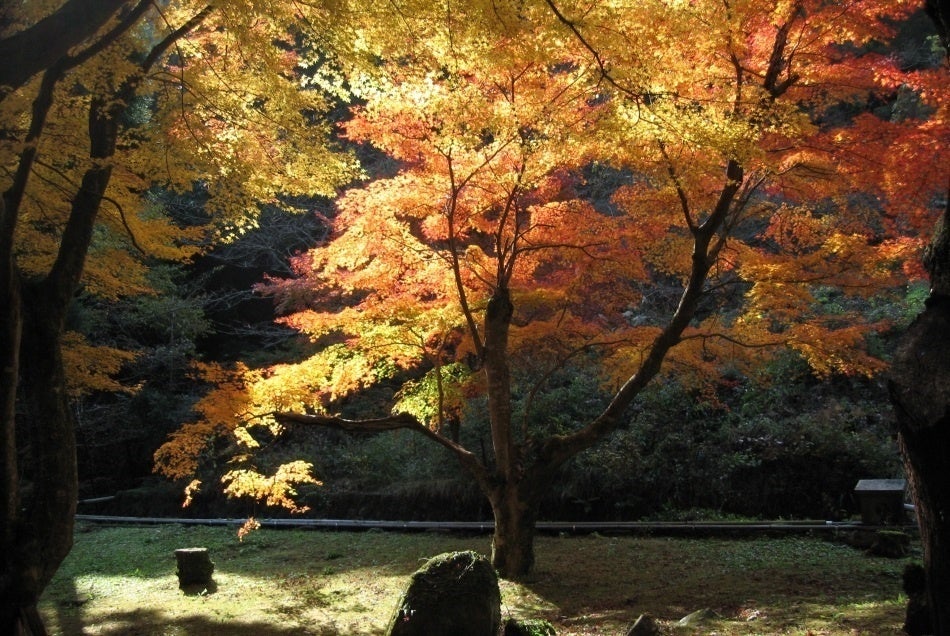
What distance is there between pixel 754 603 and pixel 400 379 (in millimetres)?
11287

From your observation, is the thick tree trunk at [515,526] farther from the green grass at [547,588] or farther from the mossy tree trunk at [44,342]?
the mossy tree trunk at [44,342]

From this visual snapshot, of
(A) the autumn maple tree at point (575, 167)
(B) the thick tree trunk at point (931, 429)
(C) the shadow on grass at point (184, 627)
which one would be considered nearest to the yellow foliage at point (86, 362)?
(A) the autumn maple tree at point (575, 167)

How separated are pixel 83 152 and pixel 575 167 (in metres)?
5.35

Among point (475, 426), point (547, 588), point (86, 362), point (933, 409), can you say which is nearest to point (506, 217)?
point (547, 588)

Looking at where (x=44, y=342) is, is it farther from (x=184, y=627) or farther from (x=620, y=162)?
(x=620, y=162)

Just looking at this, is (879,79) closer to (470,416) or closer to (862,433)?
(862,433)

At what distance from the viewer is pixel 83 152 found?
7066 millimetres

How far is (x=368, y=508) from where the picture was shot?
43.3 ft

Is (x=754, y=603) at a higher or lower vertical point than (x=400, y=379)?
lower

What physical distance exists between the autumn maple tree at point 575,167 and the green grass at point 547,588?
133 centimetres

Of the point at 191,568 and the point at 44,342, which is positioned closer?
the point at 44,342

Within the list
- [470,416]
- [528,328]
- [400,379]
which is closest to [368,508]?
[470,416]

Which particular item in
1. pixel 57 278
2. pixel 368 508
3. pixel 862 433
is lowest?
pixel 368 508

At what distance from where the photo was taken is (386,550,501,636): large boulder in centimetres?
532
